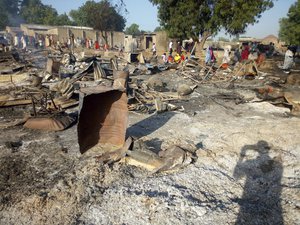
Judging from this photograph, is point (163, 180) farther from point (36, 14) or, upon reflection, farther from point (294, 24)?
point (36, 14)

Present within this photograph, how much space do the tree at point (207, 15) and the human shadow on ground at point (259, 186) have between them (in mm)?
13706

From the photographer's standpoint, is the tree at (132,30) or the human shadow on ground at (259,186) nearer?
the human shadow on ground at (259,186)

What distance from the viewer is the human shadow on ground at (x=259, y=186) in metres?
3.55

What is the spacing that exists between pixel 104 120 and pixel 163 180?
2.08m

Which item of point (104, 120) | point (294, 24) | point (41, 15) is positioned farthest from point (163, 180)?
point (41, 15)

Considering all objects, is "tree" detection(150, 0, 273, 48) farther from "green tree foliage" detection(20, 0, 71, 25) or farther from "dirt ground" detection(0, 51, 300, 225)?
"green tree foliage" detection(20, 0, 71, 25)

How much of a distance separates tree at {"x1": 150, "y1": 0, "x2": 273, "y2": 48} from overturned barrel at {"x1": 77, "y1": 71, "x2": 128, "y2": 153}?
14.5 metres

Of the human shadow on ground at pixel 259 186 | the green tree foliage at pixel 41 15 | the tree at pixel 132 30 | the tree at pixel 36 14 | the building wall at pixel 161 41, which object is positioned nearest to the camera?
the human shadow on ground at pixel 259 186

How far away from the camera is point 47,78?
12.7 metres

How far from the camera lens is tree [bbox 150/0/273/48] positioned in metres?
16.8

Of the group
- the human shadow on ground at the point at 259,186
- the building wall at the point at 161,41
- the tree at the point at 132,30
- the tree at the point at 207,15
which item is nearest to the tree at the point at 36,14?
the tree at the point at 132,30

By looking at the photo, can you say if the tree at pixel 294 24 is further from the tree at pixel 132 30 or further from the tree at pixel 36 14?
the tree at pixel 36 14

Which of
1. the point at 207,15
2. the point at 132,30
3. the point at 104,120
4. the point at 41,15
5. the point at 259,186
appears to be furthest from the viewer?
the point at 132,30

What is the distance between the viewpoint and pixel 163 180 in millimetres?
4375
